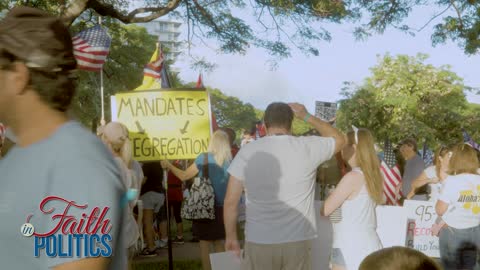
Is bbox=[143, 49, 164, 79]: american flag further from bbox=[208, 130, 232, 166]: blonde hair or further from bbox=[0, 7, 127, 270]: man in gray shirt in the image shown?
bbox=[0, 7, 127, 270]: man in gray shirt

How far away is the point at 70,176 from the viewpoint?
1.48m

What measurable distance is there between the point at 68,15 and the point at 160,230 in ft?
13.3

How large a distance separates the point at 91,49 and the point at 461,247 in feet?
22.3

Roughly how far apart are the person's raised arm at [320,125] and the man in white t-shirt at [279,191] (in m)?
0.29

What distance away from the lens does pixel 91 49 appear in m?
11.1

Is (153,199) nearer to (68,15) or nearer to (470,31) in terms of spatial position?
(68,15)

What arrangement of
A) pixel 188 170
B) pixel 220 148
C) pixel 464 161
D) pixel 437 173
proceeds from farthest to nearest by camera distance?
1. pixel 437 173
2. pixel 188 170
3. pixel 220 148
4. pixel 464 161

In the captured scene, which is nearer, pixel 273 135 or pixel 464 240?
pixel 273 135

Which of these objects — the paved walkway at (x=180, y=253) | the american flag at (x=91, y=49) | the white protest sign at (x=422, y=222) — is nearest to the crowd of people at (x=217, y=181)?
the paved walkway at (x=180, y=253)

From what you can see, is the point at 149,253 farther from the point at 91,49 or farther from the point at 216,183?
the point at 216,183

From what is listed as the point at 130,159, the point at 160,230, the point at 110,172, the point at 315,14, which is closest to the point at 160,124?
the point at 130,159

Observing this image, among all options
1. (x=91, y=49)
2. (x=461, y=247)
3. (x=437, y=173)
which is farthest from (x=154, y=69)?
(x=461, y=247)

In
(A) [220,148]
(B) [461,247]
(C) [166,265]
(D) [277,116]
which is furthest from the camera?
(C) [166,265]

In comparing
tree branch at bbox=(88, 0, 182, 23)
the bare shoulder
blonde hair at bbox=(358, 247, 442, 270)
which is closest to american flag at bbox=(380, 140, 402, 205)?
the bare shoulder
